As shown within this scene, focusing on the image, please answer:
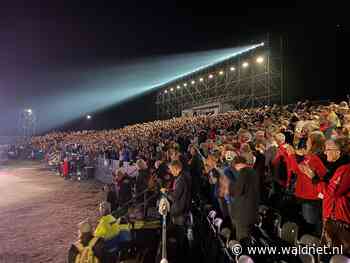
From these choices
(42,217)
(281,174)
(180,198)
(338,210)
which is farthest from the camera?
(42,217)

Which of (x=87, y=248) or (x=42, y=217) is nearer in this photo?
(x=87, y=248)

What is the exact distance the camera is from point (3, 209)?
11.2 m

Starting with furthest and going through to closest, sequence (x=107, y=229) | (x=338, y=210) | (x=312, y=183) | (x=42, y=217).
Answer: (x=42, y=217) < (x=107, y=229) < (x=312, y=183) < (x=338, y=210)

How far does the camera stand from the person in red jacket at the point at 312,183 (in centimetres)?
438

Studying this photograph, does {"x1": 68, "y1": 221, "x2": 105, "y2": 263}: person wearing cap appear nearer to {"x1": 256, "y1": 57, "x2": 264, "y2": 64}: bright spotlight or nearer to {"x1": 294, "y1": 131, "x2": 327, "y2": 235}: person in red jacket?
{"x1": 294, "y1": 131, "x2": 327, "y2": 235}: person in red jacket

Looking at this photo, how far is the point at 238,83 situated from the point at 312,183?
25.4 m

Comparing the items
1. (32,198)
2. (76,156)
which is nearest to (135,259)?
(32,198)

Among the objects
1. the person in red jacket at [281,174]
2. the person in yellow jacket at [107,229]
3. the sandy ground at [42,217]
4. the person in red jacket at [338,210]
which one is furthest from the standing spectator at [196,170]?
the person in red jacket at [338,210]

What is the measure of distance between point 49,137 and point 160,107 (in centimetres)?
1464

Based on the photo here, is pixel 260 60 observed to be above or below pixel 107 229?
above

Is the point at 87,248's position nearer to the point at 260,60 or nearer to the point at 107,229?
the point at 107,229

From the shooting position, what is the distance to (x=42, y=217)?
10000 mm

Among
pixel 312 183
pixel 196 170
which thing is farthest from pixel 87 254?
pixel 312 183

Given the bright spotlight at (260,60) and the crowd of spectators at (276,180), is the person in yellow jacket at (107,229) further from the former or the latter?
the bright spotlight at (260,60)
